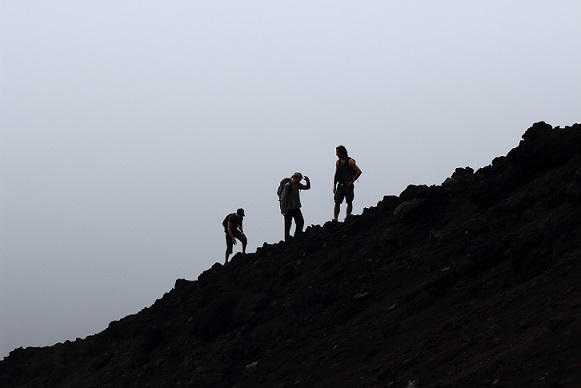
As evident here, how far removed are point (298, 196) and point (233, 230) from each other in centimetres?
319

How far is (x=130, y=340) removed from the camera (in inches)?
908

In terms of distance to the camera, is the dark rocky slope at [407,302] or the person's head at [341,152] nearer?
the dark rocky slope at [407,302]

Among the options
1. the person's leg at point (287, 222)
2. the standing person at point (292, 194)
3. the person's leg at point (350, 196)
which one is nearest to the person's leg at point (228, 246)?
the person's leg at point (287, 222)

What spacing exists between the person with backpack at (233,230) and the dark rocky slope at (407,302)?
1.60 feet

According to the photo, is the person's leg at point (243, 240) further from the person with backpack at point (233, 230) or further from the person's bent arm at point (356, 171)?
the person's bent arm at point (356, 171)

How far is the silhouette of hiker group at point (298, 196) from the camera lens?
20.1 meters

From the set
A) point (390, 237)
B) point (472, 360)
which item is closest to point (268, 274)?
point (390, 237)

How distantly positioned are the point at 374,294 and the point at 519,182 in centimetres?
424

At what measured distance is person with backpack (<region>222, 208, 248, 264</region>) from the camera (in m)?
23.5

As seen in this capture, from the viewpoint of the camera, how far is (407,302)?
45.9 ft

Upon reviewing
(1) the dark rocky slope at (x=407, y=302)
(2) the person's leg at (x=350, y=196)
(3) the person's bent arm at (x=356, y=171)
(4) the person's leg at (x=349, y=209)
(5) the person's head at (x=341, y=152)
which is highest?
(5) the person's head at (x=341, y=152)

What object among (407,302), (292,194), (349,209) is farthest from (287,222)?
(407,302)

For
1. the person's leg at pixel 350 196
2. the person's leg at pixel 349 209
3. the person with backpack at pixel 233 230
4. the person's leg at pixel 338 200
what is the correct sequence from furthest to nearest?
→ the person with backpack at pixel 233 230, the person's leg at pixel 349 209, the person's leg at pixel 338 200, the person's leg at pixel 350 196

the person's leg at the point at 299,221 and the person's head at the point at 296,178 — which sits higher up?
the person's head at the point at 296,178
